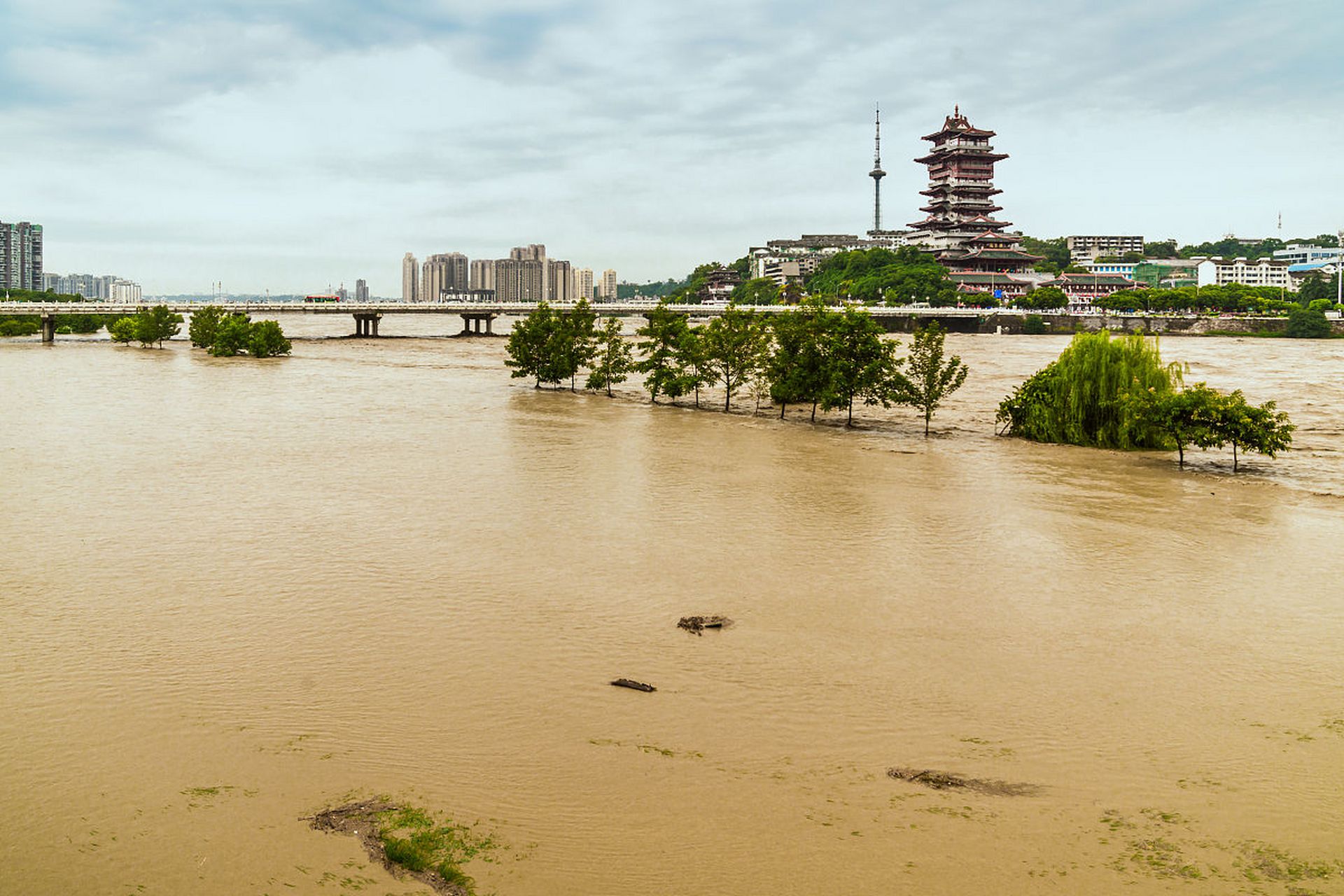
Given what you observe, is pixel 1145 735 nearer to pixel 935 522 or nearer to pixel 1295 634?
pixel 1295 634

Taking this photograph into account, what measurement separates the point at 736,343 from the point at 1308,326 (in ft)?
299

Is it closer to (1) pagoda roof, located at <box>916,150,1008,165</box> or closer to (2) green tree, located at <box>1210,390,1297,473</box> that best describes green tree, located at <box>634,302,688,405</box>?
(2) green tree, located at <box>1210,390,1297,473</box>

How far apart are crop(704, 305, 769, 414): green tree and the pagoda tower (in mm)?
116120

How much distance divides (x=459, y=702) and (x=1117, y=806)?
646 cm

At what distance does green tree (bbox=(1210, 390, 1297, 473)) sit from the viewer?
26.2 m

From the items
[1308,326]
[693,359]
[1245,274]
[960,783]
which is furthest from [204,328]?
[1245,274]

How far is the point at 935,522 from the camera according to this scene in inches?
807

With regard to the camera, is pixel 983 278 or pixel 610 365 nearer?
pixel 610 365

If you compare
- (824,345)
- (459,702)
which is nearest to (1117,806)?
(459,702)

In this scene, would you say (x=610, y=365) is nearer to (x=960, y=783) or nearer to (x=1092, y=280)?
(x=960, y=783)

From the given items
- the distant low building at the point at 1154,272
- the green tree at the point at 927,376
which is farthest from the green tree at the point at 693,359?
the distant low building at the point at 1154,272

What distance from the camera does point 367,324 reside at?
113938 millimetres

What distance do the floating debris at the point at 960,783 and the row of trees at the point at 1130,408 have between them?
2129 centimetres

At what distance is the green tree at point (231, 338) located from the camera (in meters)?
73.4
